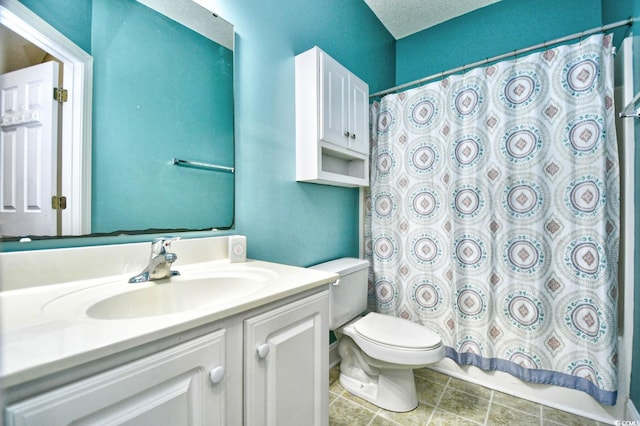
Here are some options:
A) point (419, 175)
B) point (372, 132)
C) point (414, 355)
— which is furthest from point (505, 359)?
point (372, 132)

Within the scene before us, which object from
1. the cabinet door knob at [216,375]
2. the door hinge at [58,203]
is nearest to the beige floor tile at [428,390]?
the cabinet door knob at [216,375]

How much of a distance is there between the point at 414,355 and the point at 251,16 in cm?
180

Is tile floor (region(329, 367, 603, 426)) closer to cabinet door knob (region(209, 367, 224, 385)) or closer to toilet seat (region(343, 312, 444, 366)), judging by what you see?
toilet seat (region(343, 312, 444, 366))

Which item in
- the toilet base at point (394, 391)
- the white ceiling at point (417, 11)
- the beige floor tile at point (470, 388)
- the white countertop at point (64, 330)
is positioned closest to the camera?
the white countertop at point (64, 330)

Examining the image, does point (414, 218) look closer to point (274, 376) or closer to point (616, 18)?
point (274, 376)

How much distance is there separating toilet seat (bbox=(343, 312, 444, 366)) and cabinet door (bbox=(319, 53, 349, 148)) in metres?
1.06

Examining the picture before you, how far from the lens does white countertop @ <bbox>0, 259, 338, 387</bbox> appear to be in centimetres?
40

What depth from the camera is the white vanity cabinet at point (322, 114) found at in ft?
4.73

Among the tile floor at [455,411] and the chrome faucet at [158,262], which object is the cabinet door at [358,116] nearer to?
the chrome faucet at [158,262]

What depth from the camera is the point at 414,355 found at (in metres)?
1.28

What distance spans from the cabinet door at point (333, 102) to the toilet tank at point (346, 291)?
0.73 m

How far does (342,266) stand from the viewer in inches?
63.7

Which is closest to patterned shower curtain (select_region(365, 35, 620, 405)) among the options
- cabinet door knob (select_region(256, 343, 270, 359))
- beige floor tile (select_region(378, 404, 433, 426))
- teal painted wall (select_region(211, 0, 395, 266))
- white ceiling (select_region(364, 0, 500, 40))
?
beige floor tile (select_region(378, 404, 433, 426))

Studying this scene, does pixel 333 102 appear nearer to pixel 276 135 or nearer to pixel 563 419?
pixel 276 135
